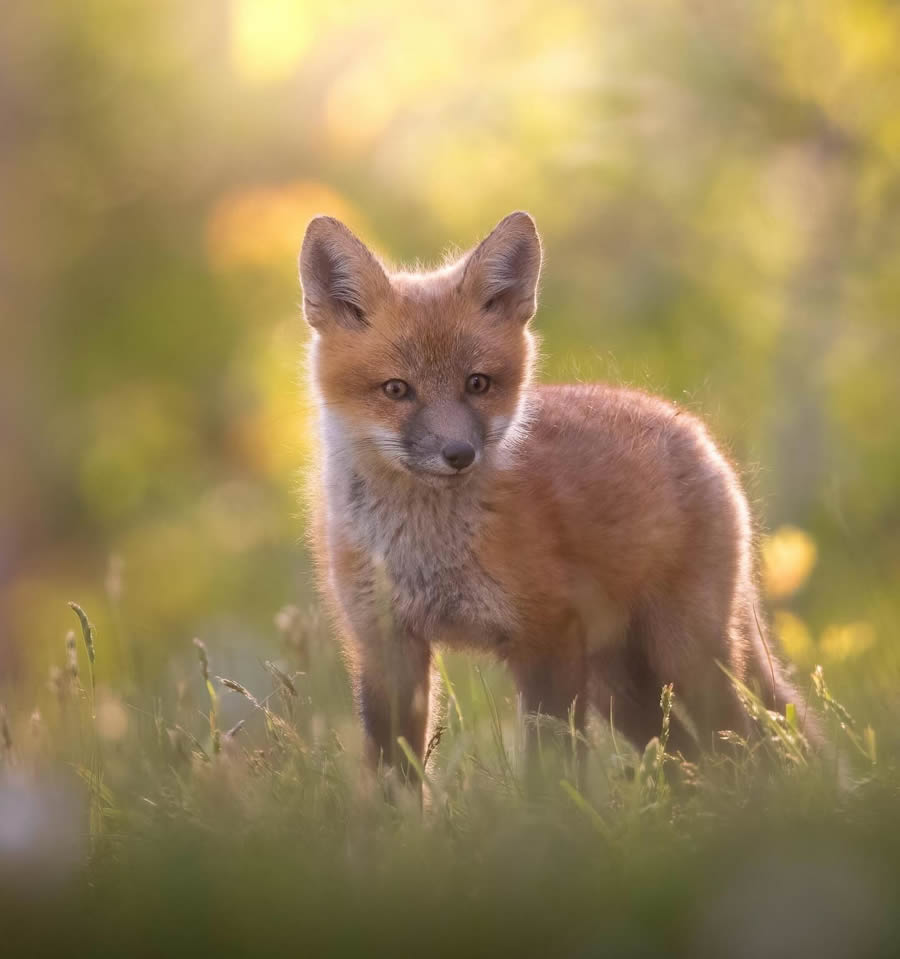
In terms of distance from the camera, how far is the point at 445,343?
470 cm

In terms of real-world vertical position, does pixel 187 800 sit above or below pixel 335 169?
below

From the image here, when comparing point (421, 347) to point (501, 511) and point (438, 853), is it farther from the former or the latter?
point (438, 853)

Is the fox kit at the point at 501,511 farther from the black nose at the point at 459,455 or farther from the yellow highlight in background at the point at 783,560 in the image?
the yellow highlight in background at the point at 783,560

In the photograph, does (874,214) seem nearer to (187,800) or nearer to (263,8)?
(263,8)

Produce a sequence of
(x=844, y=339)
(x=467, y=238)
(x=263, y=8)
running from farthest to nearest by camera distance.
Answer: (x=467, y=238), (x=844, y=339), (x=263, y=8)

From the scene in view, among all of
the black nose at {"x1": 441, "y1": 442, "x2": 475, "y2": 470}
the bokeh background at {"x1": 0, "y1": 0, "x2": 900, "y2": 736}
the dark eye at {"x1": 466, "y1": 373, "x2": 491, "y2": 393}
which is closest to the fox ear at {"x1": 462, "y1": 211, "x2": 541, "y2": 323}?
the dark eye at {"x1": 466, "y1": 373, "x2": 491, "y2": 393}

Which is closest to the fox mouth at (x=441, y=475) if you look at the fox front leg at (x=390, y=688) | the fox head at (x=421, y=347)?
the fox head at (x=421, y=347)

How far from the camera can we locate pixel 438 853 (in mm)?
2635

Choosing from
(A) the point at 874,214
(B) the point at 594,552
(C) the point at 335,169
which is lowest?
(B) the point at 594,552

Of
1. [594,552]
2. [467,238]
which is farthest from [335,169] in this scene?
[594,552]

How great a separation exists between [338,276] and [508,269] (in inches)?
27.7

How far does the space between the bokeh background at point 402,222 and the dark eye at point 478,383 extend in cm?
195

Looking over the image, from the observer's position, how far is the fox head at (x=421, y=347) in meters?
4.55

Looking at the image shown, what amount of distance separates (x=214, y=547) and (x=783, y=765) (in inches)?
370
